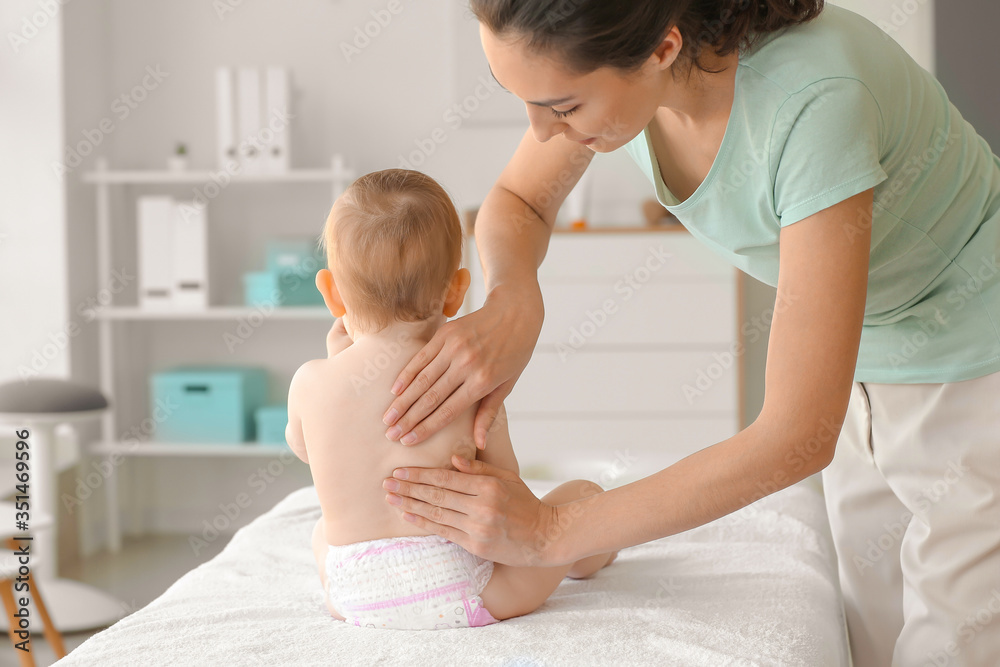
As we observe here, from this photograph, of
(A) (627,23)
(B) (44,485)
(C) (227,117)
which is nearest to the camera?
(A) (627,23)

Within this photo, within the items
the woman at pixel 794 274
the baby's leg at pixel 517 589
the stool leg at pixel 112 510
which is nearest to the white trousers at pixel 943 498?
the woman at pixel 794 274

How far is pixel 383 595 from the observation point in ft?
3.54

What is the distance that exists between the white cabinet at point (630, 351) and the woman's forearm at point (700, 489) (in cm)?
195

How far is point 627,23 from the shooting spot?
2.75ft

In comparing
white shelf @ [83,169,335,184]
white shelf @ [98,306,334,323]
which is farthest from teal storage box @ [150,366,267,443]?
white shelf @ [83,169,335,184]

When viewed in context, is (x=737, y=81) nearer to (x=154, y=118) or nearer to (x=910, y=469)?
(x=910, y=469)

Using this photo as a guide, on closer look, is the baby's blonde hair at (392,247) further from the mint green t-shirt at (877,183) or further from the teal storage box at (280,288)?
the teal storage box at (280,288)

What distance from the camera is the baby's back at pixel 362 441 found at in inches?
42.8

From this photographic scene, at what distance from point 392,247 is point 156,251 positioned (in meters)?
2.58

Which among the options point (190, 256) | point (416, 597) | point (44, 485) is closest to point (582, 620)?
point (416, 597)

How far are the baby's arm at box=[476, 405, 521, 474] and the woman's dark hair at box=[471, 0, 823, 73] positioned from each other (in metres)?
0.50

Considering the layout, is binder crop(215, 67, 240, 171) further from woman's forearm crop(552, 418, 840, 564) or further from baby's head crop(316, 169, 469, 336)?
woman's forearm crop(552, 418, 840, 564)

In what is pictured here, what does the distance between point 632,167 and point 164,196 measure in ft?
6.11

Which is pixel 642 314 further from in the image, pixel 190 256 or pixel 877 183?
pixel 877 183
